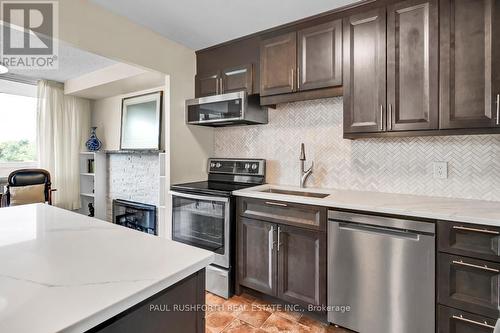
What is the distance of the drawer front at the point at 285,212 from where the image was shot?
1.85 m

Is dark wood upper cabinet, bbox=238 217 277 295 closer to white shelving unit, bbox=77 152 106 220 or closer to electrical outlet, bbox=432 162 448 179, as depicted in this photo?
electrical outlet, bbox=432 162 448 179

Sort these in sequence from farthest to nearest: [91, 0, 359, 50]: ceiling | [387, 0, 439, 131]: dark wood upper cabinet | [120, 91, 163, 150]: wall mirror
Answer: [120, 91, 163, 150]: wall mirror
[91, 0, 359, 50]: ceiling
[387, 0, 439, 131]: dark wood upper cabinet

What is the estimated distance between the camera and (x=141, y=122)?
3.67m

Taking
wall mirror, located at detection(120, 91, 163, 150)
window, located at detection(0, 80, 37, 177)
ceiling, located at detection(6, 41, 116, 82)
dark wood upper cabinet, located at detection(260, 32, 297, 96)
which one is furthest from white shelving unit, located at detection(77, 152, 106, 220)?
dark wood upper cabinet, located at detection(260, 32, 297, 96)

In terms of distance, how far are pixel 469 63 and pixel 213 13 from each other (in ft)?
6.02

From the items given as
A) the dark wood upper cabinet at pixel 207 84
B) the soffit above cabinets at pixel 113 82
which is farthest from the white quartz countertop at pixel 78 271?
the soffit above cabinets at pixel 113 82

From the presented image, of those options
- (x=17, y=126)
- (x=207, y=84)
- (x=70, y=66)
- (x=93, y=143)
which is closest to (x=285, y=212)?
(x=207, y=84)

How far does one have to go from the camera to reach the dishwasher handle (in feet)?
5.00

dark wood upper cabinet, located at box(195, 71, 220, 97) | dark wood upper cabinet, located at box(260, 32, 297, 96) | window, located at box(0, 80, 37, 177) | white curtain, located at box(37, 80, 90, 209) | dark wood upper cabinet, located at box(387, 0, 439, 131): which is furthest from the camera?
white curtain, located at box(37, 80, 90, 209)

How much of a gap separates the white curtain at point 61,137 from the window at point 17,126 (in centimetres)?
23

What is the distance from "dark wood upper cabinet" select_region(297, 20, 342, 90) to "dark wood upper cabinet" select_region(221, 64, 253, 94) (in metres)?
0.54

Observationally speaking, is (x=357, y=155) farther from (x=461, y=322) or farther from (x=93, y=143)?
(x=93, y=143)

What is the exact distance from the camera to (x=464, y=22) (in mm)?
1599

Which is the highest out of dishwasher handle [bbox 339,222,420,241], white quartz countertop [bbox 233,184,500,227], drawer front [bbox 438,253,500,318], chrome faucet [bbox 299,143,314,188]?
chrome faucet [bbox 299,143,314,188]
